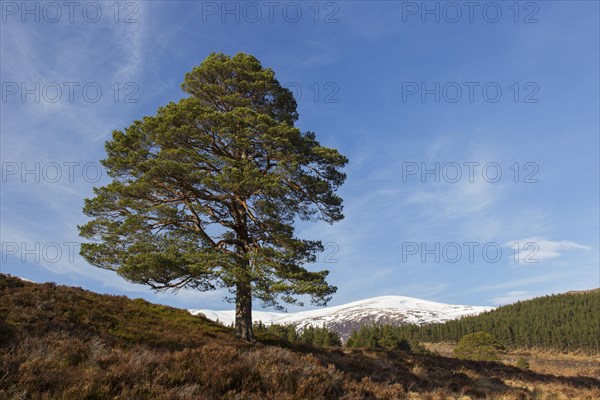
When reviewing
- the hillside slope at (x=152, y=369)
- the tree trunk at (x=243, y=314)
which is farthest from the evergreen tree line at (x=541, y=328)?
the hillside slope at (x=152, y=369)

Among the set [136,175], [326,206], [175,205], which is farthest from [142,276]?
[326,206]

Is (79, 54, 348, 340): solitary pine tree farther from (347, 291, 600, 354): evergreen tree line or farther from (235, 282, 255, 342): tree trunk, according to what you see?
(347, 291, 600, 354): evergreen tree line

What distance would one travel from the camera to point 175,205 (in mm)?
18203

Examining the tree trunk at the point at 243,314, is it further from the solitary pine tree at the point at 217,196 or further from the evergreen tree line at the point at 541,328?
the evergreen tree line at the point at 541,328

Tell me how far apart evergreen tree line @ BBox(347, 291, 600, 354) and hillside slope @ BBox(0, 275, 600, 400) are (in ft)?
326

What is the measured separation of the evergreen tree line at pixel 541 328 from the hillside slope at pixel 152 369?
99226mm

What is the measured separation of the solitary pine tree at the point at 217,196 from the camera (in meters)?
15.3

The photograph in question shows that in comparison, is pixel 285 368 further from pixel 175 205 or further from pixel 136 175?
pixel 136 175

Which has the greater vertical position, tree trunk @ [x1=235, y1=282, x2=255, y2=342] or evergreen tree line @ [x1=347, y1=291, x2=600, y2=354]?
tree trunk @ [x1=235, y1=282, x2=255, y2=342]

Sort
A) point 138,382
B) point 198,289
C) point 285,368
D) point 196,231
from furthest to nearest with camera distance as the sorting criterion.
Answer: point 196,231
point 198,289
point 285,368
point 138,382

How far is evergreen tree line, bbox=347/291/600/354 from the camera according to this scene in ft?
393

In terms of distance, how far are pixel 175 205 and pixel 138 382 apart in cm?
1328

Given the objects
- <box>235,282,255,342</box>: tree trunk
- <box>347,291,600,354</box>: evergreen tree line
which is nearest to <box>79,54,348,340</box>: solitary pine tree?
<box>235,282,255,342</box>: tree trunk

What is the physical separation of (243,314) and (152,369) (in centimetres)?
1061
